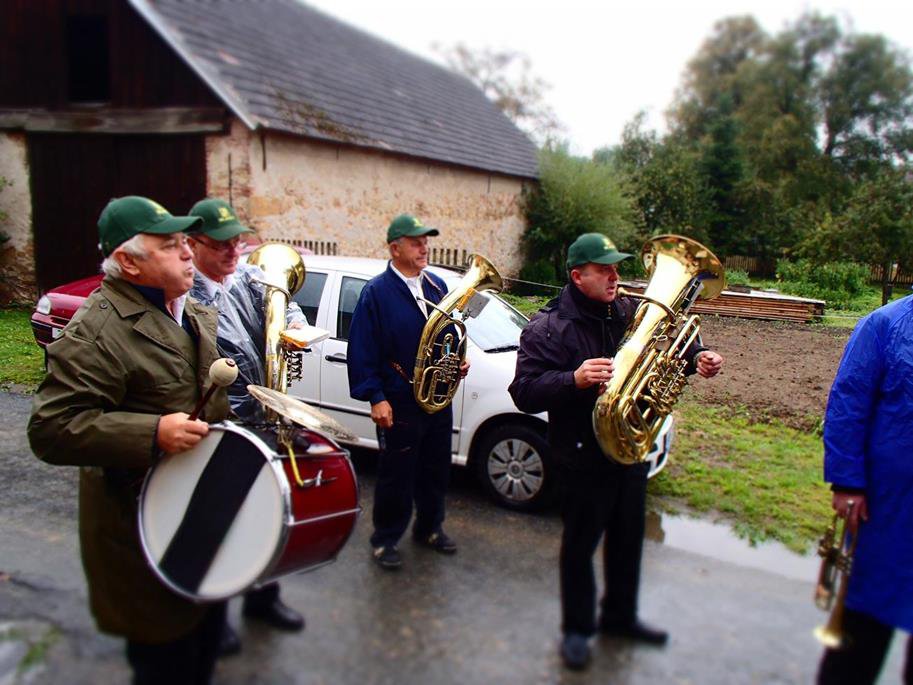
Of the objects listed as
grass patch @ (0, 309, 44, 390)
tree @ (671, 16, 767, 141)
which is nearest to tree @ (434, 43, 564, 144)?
tree @ (671, 16, 767, 141)

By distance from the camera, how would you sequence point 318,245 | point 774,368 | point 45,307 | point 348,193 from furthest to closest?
1. point 348,193
2. point 318,245
3. point 774,368
4. point 45,307

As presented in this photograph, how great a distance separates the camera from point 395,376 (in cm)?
395

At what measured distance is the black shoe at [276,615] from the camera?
331 centimetres

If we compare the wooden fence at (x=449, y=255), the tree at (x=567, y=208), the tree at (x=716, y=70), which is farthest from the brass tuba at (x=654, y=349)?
the tree at (x=716, y=70)

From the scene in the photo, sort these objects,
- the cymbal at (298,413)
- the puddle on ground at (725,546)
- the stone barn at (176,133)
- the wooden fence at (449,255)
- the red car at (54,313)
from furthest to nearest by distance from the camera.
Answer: the wooden fence at (449,255), the stone barn at (176,133), the red car at (54,313), the puddle on ground at (725,546), the cymbal at (298,413)

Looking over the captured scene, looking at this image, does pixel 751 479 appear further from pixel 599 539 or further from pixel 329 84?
pixel 329 84

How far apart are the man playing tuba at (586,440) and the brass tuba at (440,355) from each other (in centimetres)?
70

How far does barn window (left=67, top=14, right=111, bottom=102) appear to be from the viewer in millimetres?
12602

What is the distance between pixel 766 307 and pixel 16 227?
14233 millimetres

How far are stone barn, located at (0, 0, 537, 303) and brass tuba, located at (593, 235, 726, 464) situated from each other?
9397 mm

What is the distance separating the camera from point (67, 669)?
2.99 metres

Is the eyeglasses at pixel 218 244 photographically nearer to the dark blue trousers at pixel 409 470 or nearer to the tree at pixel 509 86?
the dark blue trousers at pixel 409 470

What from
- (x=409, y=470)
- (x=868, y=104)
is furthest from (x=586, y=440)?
(x=868, y=104)

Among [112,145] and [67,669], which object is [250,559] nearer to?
[67,669]
